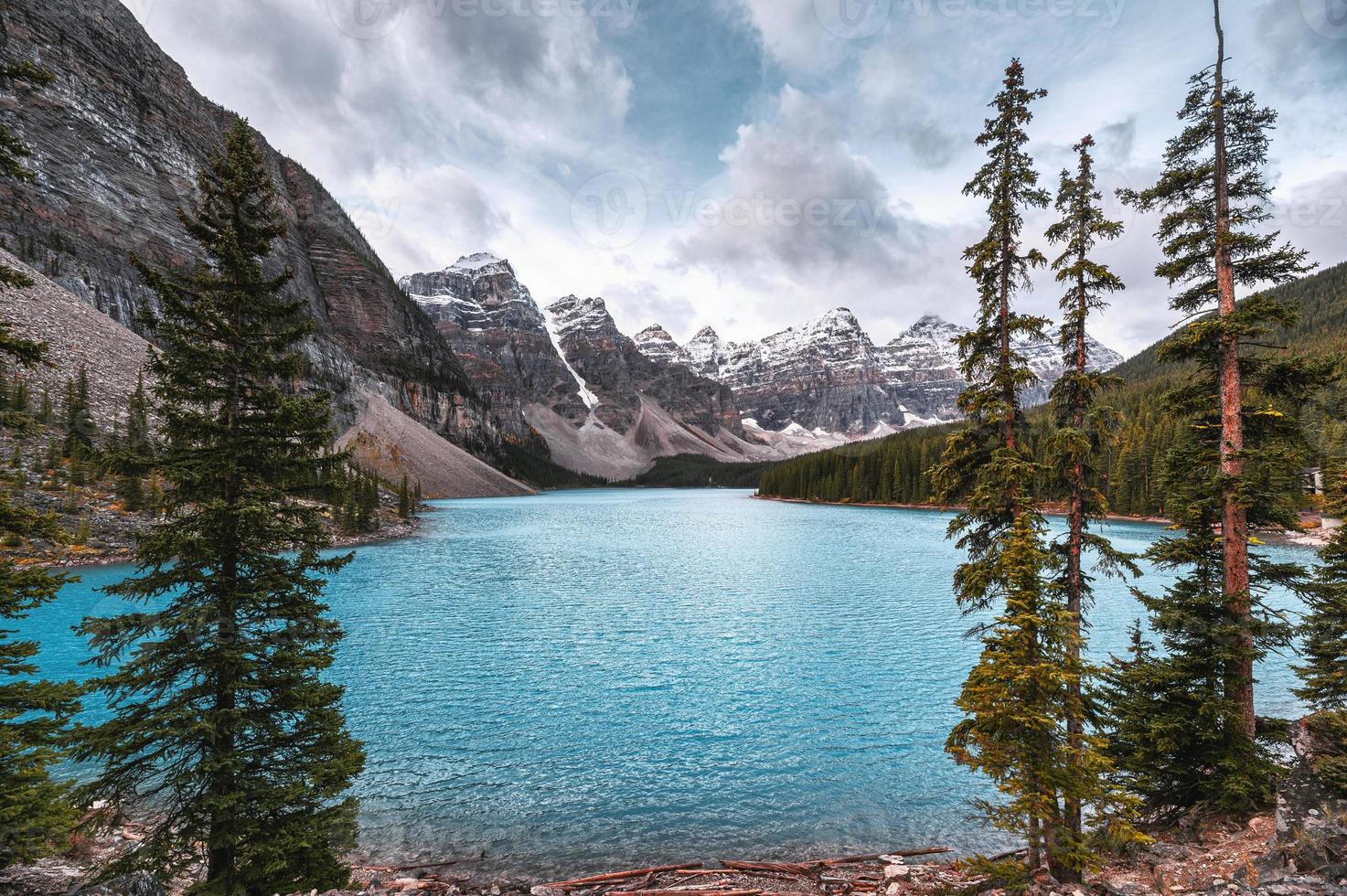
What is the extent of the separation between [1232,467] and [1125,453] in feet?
313

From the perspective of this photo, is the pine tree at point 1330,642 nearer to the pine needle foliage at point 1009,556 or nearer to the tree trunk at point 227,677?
the pine needle foliage at point 1009,556

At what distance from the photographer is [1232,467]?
1175cm

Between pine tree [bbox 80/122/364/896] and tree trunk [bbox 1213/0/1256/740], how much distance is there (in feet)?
59.1

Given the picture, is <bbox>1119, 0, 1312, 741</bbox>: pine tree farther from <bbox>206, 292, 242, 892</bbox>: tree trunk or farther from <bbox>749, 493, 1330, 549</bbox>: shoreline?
<bbox>206, 292, 242, 892</bbox>: tree trunk

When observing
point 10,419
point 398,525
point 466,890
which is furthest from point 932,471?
point 398,525

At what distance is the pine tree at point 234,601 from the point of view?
897 cm

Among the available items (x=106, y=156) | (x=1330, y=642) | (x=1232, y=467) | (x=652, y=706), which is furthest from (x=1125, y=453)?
(x=106, y=156)

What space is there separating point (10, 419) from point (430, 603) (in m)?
32.0

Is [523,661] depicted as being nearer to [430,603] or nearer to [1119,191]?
[430,603]

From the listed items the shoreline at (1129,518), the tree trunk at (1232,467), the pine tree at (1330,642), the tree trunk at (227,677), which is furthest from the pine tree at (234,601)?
the pine tree at (1330,642)

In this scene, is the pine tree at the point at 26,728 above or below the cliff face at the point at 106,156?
below

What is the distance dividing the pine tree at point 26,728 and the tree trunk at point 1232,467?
67.9 feet

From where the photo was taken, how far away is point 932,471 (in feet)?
46.9

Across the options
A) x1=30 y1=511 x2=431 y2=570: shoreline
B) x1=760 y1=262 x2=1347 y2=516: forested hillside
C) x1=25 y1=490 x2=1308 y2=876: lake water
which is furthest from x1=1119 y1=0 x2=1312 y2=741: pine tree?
x1=760 y1=262 x2=1347 y2=516: forested hillside
